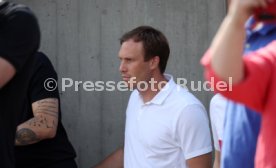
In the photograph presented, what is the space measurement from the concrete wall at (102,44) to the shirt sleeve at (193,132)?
3.46ft

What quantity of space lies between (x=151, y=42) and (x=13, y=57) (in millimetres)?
1520

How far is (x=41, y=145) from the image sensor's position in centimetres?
381

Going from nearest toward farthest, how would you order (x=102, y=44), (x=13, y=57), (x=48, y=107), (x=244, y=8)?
(x=244, y=8) < (x=13, y=57) < (x=48, y=107) < (x=102, y=44)

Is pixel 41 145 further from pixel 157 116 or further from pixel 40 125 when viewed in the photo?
pixel 157 116

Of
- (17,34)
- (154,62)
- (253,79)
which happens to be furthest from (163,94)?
(253,79)

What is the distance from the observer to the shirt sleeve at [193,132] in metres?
3.40

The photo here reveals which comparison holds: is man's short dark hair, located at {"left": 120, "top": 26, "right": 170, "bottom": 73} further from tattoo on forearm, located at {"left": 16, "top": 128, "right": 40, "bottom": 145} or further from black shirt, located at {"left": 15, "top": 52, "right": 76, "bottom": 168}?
tattoo on forearm, located at {"left": 16, "top": 128, "right": 40, "bottom": 145}

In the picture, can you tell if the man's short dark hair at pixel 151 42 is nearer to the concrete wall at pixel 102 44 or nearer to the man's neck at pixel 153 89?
the man's neck at pixel 153 89

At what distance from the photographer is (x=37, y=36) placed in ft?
8.09

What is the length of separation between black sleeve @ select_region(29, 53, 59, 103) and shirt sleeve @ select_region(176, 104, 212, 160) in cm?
87

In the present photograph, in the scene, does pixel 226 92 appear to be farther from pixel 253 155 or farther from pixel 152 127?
pixel 152 127

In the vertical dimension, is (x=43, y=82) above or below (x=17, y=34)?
below

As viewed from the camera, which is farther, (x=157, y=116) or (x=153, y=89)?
(x=153, y=89)

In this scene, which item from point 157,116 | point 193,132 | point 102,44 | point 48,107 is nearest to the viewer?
point 193,132
